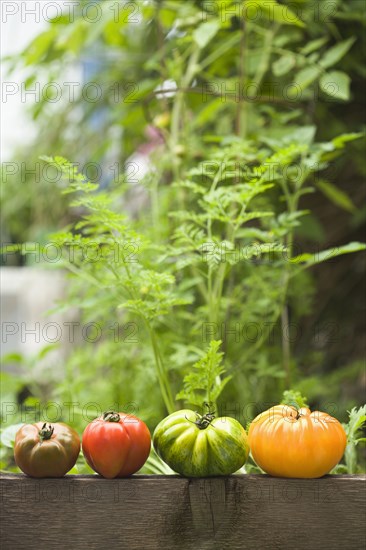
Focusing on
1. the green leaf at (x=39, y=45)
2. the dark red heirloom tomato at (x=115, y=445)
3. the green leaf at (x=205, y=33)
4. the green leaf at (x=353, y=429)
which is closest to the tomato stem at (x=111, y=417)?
the dark red heirloom tomato at (x=115, y=445)

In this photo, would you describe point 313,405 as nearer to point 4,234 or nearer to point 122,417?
point 122,417

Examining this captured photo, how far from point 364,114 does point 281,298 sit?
2.17ft

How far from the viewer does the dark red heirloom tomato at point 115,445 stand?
75 centimetres

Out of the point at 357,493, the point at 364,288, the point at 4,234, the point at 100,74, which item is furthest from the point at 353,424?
the point at 4,234

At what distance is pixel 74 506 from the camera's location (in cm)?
75

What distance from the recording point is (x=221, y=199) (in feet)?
3.13

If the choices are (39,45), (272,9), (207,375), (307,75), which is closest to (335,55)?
(307,75)

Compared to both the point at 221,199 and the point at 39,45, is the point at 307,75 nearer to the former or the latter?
the point at 221,199

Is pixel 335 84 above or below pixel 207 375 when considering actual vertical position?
above

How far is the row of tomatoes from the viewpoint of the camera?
0.74m

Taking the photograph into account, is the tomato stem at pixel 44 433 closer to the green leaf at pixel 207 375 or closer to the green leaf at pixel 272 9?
the green leaf at pixel 207 375

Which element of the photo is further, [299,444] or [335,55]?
[335,55]

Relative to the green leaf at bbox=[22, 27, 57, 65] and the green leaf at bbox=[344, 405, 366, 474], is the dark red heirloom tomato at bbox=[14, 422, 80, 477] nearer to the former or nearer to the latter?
the green leaf at bbox=[344, 405, 366, 474]

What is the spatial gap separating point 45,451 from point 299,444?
291 mm
